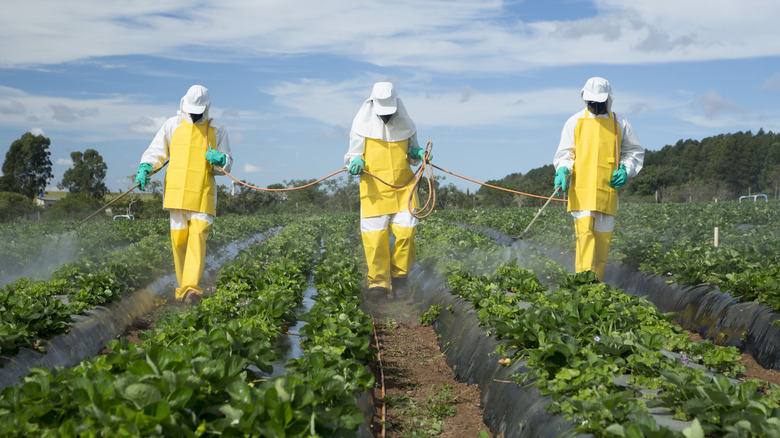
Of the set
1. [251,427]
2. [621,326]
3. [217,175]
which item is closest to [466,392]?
[621,326]

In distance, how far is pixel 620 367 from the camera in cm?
352

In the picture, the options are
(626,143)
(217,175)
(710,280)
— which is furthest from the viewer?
(217,175)

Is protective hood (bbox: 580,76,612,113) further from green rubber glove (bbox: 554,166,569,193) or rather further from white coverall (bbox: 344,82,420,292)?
white coverall (bbox: 344,82,420,292)

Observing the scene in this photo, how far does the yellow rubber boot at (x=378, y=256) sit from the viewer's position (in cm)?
735

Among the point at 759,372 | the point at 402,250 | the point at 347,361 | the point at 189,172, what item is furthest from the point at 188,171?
the point at 759,372

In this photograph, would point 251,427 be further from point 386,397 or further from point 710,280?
point 710,280

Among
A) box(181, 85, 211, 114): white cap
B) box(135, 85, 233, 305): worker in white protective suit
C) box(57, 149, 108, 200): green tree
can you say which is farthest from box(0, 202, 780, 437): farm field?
box(57, 149, 108, 200): green tree

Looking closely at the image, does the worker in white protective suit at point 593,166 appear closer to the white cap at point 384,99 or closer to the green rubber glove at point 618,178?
the green rubber glove at point 618,178

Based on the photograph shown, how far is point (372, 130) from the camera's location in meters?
7.26

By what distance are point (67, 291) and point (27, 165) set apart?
5771 centimetres

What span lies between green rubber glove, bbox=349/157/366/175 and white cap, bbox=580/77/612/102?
2.42m

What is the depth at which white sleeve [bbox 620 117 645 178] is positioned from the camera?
692cm

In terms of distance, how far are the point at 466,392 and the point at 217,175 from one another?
4084 millimetres

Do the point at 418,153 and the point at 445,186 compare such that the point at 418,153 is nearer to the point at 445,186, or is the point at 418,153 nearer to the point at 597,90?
the point at 597,90
